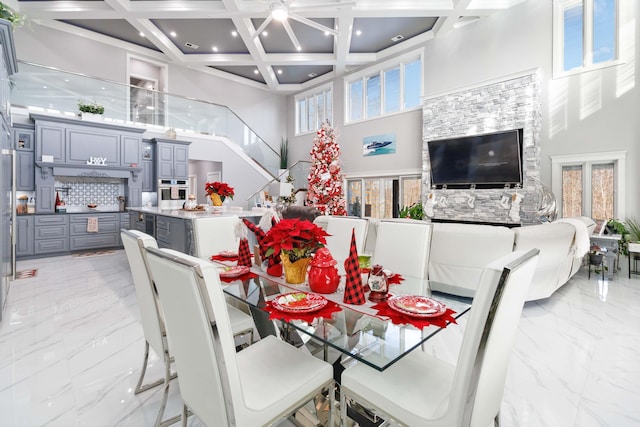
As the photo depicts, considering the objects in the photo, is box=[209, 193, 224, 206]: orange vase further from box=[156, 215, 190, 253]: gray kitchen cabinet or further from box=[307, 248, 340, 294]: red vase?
box=[307, 248, 340, 294]: red vase

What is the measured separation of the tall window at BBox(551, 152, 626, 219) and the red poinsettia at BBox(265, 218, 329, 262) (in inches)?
240

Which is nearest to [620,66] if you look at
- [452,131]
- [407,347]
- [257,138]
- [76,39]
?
[452,131]

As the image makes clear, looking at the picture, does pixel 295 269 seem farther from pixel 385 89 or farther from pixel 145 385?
pixel 385 89

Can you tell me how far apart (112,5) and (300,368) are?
25.9 feet

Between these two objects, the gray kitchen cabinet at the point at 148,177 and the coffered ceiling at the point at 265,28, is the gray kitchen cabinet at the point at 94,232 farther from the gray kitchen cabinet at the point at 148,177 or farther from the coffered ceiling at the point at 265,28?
the coffered ceiling at the point at 265,28

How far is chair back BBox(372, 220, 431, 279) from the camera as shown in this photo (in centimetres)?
223

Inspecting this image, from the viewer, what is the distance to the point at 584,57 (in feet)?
18.2

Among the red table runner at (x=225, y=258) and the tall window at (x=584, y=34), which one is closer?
the red table runner at (x=225, y=258)

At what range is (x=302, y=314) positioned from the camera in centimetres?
130

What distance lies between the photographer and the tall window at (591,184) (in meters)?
5.15

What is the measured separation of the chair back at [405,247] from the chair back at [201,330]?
1.57 meters

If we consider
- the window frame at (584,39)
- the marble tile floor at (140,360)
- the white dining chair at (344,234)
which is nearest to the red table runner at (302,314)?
the marble tile floor at (140,360)

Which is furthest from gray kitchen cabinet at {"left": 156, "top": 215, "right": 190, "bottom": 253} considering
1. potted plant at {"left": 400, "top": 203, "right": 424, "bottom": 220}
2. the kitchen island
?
potted plant at {"left": 400, "top": 203, "right": 424, "bottom": 220}

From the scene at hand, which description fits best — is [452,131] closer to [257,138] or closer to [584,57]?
[584,57]
